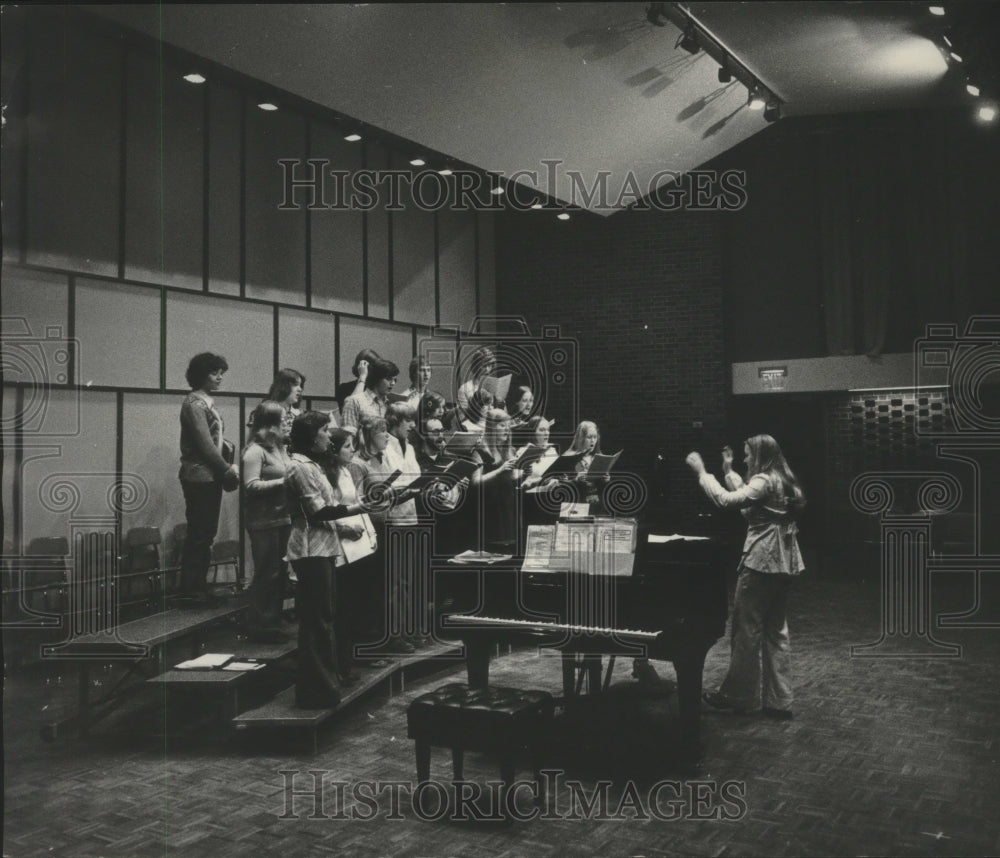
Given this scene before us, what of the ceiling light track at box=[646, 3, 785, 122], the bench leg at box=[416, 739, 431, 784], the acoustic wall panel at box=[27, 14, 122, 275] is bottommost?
the bench leg at box=[416, 739, 431, 784]

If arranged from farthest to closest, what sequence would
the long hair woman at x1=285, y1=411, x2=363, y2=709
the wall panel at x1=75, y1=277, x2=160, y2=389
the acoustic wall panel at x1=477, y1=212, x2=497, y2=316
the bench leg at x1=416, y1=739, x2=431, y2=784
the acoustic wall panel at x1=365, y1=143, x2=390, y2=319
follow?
the acoustic wall panel at x1=477, y1=212, x2=497, y2=316, the acoustic wall panel at x1=365, y1=143, x2=390, y2=319, the wall panel at x1=75, y1=277, x2=160, y2=389, the long hair woman at x1=285, y1=411, x2=363, y2=709, the bench leg at x1=416, y1=739, x2=431, y2=784

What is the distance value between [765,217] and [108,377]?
6675 mm

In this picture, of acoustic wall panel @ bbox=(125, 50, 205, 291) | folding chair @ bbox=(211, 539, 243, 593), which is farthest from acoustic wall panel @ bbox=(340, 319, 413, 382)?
folding chair @ bbox=(211, 539, 243, 593)

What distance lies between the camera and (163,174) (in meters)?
6.11

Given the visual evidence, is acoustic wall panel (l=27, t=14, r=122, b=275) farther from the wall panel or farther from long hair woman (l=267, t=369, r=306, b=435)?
long hair woman (l=267, t=369, r=306, b=435)

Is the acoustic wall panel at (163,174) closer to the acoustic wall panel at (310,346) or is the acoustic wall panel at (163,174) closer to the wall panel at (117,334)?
the wall panel at (117,334)

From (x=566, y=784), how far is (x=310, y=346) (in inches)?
189

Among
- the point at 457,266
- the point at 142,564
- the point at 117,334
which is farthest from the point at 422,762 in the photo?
the point at 457,266

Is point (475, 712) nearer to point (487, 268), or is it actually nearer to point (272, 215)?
point (272, 215)

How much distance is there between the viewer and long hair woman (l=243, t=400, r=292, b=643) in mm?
4918

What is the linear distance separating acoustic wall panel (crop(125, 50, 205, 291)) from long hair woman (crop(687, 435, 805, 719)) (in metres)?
4.11

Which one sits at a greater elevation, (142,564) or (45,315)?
(45,315)

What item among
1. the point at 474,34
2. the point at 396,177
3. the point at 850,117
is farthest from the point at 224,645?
the point at 850,117

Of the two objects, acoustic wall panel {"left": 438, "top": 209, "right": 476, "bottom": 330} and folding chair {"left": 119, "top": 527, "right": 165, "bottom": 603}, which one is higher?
acoustic wall panel {"left": 438, "top": 209, "right": 476, "bottom": 330}
